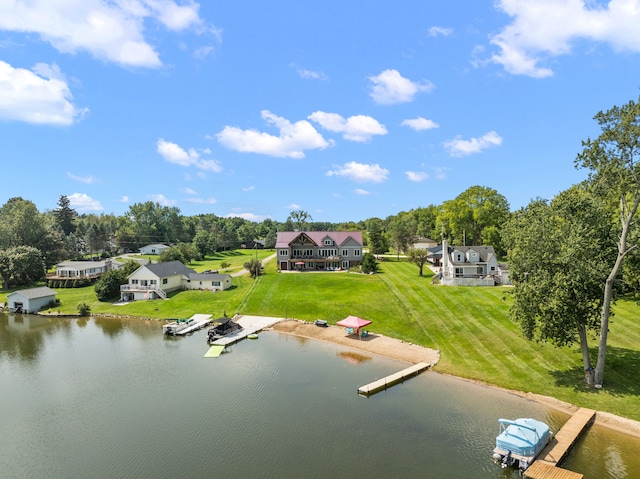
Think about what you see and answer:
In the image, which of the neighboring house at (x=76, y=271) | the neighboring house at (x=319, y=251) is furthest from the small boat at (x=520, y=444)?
the neighboring house at (x=76, y=271)

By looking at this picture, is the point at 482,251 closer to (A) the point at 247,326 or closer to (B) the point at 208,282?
(A) the point at 247,326

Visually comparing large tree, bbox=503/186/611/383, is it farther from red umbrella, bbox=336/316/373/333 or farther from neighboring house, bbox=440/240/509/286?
neighboring house, bbox=440/240/509/286

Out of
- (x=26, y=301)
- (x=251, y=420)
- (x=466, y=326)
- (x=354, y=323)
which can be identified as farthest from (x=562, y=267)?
(x=26, y=301)

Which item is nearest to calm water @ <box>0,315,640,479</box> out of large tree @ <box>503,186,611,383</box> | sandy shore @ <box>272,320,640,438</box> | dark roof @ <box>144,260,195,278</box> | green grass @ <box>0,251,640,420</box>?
sandy shore @ <box>272,320,640,438</box>

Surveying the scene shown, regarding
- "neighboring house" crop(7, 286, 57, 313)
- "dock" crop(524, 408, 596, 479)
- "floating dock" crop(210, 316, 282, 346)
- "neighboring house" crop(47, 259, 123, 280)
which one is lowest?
"dock" crop(524, 408, 596, 479)

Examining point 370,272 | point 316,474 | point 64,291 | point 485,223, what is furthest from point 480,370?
point 64,291

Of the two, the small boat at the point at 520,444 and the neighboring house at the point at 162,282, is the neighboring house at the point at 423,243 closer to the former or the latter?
the neighboring house at the point at 162,282
